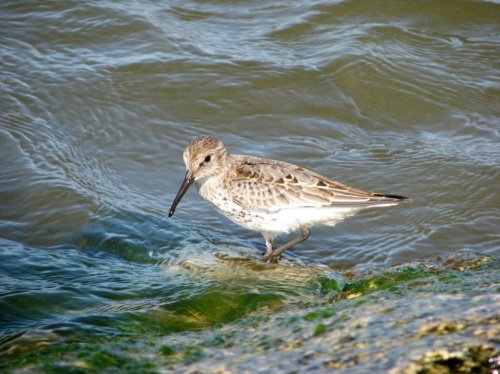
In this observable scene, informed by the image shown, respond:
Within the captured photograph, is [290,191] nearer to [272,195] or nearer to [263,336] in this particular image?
[272,195]

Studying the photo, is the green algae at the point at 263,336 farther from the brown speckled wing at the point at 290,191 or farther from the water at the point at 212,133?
the brown speckled wing at the point at 290,191

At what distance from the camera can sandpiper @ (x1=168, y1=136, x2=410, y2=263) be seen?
6.61 metres

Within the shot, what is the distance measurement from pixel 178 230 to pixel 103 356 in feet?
11.6

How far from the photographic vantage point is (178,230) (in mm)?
7266

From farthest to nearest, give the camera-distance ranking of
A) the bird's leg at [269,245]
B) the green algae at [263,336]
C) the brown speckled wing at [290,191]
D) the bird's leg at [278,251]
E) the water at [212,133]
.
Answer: the bird's leg at [269,245] < the bird's leg at [278,251] < the brown speckled wing at [290,191] < the water at [212,133] < the green algae at [263,336]

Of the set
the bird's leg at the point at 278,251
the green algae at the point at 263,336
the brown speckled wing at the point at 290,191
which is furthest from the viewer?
the bird's leg at the point at 278,251

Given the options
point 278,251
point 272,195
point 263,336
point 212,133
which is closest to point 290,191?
point 272,195

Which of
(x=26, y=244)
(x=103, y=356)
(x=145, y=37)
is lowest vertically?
(x=26, y=244)

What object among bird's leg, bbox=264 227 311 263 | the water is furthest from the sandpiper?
the water

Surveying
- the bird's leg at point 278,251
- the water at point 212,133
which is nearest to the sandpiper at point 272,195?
the bird's leg at point 278,251

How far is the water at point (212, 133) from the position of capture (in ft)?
18.4

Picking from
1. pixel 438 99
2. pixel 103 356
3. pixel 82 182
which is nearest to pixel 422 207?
pixel 438 99

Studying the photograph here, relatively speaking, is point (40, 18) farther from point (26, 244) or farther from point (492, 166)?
point (492, 166)

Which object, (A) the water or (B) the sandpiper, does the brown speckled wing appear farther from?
(A) the water
